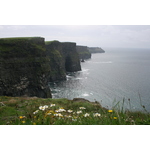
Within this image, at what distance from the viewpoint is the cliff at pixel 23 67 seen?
152 feet

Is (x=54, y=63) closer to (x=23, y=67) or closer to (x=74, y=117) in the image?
(x=23, y=67)

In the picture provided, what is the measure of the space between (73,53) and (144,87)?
6287 cm

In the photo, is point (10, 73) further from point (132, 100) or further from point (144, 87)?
point (144, 87)

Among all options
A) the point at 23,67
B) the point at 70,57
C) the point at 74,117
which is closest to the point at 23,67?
the point at 23,67

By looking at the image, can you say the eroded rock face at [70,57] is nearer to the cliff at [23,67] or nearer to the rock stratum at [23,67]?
the rock stratum at [23,67]

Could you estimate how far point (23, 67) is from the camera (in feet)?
162

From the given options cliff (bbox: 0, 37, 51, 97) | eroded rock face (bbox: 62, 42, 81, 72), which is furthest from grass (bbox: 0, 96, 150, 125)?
eroded rock face (bbox: 62, 42, 81, 72)

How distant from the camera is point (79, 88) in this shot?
63.5 m

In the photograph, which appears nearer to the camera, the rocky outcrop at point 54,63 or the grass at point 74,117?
the grass at point 74,117

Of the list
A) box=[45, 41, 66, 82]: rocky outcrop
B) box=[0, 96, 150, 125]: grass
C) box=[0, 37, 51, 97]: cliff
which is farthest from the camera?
box=[45, 41, 66, 82]: rocky outcrop

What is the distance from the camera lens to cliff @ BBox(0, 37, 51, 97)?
152ft

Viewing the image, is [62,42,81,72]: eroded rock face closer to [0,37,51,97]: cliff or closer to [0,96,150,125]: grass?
[0,37,51,97]: cliff

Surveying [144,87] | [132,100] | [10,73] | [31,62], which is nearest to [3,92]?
[10,73]

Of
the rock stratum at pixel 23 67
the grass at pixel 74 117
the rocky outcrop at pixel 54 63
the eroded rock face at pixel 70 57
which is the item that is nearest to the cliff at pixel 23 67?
the rock stratum at pixel 23 67
